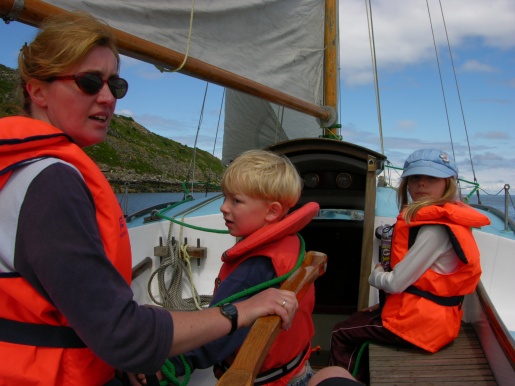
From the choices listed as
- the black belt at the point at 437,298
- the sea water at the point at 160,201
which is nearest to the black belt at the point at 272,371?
the black belt at the point at 437,298

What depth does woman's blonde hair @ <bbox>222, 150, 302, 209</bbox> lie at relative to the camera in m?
1.84

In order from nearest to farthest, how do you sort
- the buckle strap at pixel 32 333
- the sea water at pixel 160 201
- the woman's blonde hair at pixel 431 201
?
the buckle strap at pixel 32 333 < the woman's blonde hair at pixel 431 201 < the sea water at pixel 160 201

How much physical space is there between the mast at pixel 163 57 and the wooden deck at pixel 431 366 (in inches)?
97.1

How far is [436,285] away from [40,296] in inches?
84.0

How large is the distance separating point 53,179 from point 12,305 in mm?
351

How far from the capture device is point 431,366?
262 cm

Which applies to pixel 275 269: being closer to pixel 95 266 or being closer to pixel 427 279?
pixel 95 266

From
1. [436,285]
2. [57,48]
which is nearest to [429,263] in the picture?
[436,285]

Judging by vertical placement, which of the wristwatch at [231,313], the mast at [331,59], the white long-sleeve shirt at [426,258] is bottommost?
the wristwatch at [231,313]

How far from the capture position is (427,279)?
2.59 m

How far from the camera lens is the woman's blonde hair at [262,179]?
72.6 inches

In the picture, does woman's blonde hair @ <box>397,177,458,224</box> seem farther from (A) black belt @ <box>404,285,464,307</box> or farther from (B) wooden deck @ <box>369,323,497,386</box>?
(B) wooden deck @ <box>369,323,497,386</box>

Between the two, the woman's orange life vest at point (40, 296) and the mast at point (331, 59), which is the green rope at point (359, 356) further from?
the mast at point (331, 59)

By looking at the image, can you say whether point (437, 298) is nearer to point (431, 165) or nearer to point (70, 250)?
point (431, 165)
